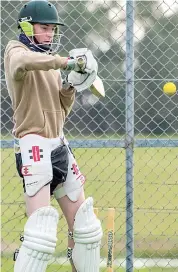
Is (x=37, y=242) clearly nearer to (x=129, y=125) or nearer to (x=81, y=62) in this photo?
(x=81, y=62)

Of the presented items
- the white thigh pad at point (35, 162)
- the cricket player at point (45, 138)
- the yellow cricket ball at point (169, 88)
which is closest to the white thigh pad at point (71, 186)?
the cricket player at point (45, 138)

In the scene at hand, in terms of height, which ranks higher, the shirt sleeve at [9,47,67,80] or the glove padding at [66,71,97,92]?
the shirt sleeve at [9,47,67,80]

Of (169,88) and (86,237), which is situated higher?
(169,88)

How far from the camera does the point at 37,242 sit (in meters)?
4.73

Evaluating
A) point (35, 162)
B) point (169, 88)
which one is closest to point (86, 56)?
point (35, 162)

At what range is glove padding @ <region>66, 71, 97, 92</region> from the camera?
4.84m

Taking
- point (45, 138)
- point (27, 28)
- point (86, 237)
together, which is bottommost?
point (86, 237)

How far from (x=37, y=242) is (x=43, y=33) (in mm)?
1112

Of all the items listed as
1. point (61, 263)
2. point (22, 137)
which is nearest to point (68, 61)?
point (22, 137)

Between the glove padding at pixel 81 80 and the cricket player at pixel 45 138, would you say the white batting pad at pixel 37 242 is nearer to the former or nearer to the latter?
the cricket player at pixel 45 138

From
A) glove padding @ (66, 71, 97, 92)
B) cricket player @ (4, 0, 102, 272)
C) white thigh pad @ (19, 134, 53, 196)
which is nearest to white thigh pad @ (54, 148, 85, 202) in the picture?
cricket player @ (4, 0, 102, 272)

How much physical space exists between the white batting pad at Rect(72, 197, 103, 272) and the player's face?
0.90 m

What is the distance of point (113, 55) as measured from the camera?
20.0 ft

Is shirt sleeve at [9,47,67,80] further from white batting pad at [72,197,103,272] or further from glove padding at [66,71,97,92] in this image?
white batting pad at [72,197,103,272]
